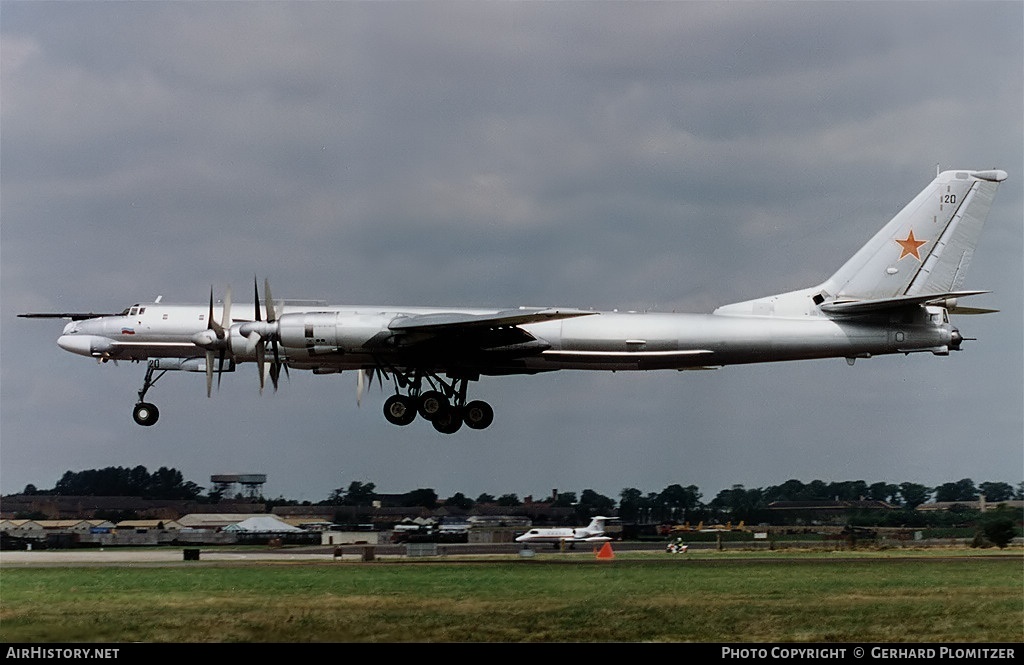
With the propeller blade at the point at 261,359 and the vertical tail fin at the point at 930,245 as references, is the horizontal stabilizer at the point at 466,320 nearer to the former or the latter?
the propeller blade at the point at 261,359

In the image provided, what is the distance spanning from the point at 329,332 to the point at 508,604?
10.5 metres

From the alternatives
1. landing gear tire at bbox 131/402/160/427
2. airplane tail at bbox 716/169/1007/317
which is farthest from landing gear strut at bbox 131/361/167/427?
airplane tail at bbox 716/169/1007/317

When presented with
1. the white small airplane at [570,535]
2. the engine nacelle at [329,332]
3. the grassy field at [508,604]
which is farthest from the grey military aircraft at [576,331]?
the white small airplane at [570,535]

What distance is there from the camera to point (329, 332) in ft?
109

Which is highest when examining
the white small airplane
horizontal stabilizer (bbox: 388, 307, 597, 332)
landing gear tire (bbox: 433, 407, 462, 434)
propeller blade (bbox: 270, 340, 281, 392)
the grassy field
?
horizontal stabilizer (bbox: 388, 307, 597, 332)

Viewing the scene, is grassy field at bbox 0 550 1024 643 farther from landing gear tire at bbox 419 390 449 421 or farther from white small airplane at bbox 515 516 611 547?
white small airplane at bbox 515 516 611 547

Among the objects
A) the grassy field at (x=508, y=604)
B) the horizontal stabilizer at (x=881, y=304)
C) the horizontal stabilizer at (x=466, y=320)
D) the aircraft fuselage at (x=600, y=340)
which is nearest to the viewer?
the grassy field at (x=508, y=604)

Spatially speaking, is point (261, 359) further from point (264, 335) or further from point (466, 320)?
point (466, 320)

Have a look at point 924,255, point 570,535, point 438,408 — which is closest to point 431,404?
point 438,408

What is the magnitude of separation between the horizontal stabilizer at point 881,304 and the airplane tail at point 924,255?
2.89ft

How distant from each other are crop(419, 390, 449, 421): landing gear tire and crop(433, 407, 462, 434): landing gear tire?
0.10 m

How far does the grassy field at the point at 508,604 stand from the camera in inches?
914

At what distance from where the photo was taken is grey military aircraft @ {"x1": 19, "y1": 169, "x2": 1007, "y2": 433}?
33688mm

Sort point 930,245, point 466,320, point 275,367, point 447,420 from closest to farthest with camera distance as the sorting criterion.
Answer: point 466,320, point 275,367, point 930,245, point 447,420
